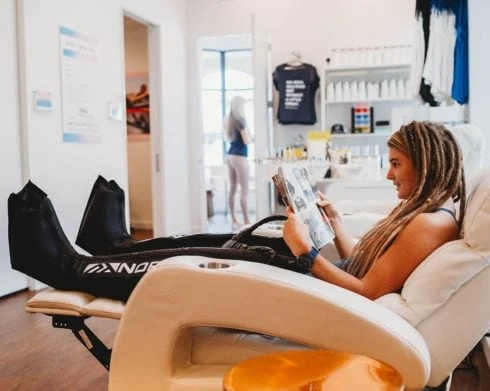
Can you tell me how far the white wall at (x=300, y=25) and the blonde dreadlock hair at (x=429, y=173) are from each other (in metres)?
4.72

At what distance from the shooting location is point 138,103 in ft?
Answer: 22.7

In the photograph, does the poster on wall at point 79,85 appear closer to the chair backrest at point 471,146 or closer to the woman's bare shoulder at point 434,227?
the chair backrest at point 471,146

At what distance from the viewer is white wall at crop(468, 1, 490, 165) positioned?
142 inches

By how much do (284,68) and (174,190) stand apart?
5.82 feet

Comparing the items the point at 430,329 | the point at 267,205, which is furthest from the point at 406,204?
the point at 267,205

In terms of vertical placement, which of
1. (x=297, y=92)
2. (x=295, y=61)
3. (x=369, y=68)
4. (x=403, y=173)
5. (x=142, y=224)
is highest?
(x=295, y=61)

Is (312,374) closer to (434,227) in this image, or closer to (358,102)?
(434,227)

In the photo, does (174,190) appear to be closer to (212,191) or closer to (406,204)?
(212,191)

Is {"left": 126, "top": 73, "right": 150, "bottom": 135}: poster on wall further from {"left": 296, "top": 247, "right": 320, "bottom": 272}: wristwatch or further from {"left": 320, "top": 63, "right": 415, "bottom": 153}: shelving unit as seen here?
{"left": 296, "top": 247, "right": 320, "bottom": 272}: wristwatch

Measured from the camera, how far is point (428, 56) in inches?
150

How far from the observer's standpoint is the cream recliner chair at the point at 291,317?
1.11 m

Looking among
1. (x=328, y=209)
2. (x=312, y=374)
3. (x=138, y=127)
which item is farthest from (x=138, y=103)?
(x=312, y=374)

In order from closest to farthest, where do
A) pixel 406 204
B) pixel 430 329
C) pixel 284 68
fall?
pixel 430 329
pixel 406 204
pixel 284 68

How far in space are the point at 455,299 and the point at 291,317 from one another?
372 mm
